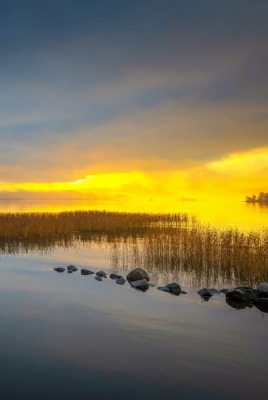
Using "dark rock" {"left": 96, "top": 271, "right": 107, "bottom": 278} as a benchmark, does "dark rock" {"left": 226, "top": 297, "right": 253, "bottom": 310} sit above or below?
below

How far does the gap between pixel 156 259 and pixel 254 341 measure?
11266 millimetres

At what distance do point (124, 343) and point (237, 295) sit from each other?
19.9 feet

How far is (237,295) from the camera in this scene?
1362 centimetres

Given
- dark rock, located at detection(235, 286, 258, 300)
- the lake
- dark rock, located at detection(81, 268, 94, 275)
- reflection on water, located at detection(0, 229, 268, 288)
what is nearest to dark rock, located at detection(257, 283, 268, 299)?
dark rock, located at detection(235, 286, 258, 300)

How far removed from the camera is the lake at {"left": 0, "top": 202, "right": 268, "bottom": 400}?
727 cm

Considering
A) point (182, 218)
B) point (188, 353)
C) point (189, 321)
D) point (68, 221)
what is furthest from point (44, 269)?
point (182, 218)

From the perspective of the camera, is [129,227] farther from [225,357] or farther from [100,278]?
[225,357]

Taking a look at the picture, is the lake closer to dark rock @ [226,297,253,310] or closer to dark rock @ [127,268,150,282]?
dark rock @ [226,297,253,310]

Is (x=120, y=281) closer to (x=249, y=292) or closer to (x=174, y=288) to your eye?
(x=174, y=288)

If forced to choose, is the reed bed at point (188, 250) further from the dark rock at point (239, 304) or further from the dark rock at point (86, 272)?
the dark rock at point (239, 304)

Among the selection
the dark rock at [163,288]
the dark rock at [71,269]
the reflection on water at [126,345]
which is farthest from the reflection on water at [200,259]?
the reflection on water at [126,345]

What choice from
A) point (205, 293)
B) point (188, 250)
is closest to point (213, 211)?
point (188, 250)

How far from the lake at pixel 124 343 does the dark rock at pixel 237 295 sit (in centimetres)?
46

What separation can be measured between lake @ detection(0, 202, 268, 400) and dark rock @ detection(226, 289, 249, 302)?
0.46 m
